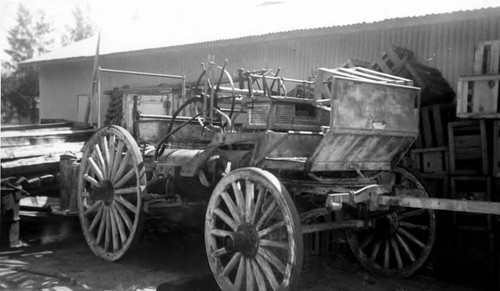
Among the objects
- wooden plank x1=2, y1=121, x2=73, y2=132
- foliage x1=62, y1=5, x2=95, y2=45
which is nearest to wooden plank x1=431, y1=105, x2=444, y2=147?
wooden plank x1=2, y1=121, x2=73, y2=132

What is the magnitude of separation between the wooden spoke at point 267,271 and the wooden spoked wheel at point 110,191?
2039 mm

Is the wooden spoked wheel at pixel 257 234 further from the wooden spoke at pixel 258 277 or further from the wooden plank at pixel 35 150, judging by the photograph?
the wooden plank at pixel 35 150

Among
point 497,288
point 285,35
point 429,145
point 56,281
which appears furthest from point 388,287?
point 285,35

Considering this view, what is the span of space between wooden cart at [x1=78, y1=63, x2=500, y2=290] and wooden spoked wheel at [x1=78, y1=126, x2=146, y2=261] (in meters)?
0.02

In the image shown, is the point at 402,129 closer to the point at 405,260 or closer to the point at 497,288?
the point at 405,260

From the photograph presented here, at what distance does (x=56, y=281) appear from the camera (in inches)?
237

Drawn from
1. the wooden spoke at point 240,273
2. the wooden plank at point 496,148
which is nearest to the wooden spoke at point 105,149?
the wooden spoke at point 240,273

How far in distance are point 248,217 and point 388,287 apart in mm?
2129

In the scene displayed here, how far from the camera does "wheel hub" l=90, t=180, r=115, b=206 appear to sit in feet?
22.4

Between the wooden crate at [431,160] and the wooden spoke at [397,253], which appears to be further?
the wooden crate at [431,160]

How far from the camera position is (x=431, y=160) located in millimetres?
7656

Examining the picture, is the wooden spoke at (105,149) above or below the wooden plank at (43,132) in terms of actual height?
below

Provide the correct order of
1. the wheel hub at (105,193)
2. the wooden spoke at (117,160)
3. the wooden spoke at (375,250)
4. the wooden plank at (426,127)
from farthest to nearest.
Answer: the wooden plank at (426,127) → the wheel hub at (105,193) → the wooden spoke at (117,160) → the wooden spoke at (375,250)

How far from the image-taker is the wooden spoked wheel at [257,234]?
457cm
